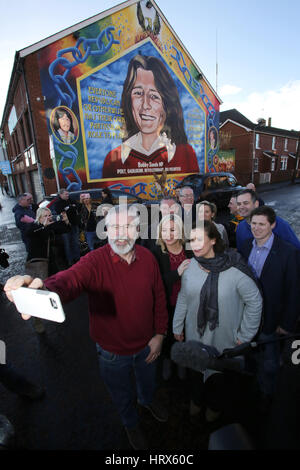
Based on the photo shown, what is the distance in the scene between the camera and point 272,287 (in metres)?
2.16

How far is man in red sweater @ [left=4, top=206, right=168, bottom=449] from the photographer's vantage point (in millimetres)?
1720

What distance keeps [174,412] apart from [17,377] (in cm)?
162

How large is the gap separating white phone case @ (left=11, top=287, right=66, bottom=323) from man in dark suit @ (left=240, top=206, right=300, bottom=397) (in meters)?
1.90

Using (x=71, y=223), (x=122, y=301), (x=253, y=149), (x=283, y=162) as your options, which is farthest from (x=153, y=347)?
(x=283, y=162)

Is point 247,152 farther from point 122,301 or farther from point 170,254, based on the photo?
point 122,301

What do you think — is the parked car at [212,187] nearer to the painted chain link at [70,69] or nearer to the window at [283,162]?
the painted chain link at [70,69]

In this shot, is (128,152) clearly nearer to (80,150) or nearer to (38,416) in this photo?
(80,150)

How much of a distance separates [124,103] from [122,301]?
12606 millimetres

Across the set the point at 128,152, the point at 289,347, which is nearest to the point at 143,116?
the point at 128,152

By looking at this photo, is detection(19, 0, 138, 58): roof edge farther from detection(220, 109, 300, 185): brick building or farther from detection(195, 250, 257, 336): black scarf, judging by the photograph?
detection(220, 109, 300, 185): brick building

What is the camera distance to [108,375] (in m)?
1.91

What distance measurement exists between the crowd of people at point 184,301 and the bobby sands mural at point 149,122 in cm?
1067

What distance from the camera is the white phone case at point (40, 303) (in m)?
1.04

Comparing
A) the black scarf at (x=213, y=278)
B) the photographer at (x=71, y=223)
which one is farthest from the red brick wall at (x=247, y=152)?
the black scarf at (x=213, y=278)
